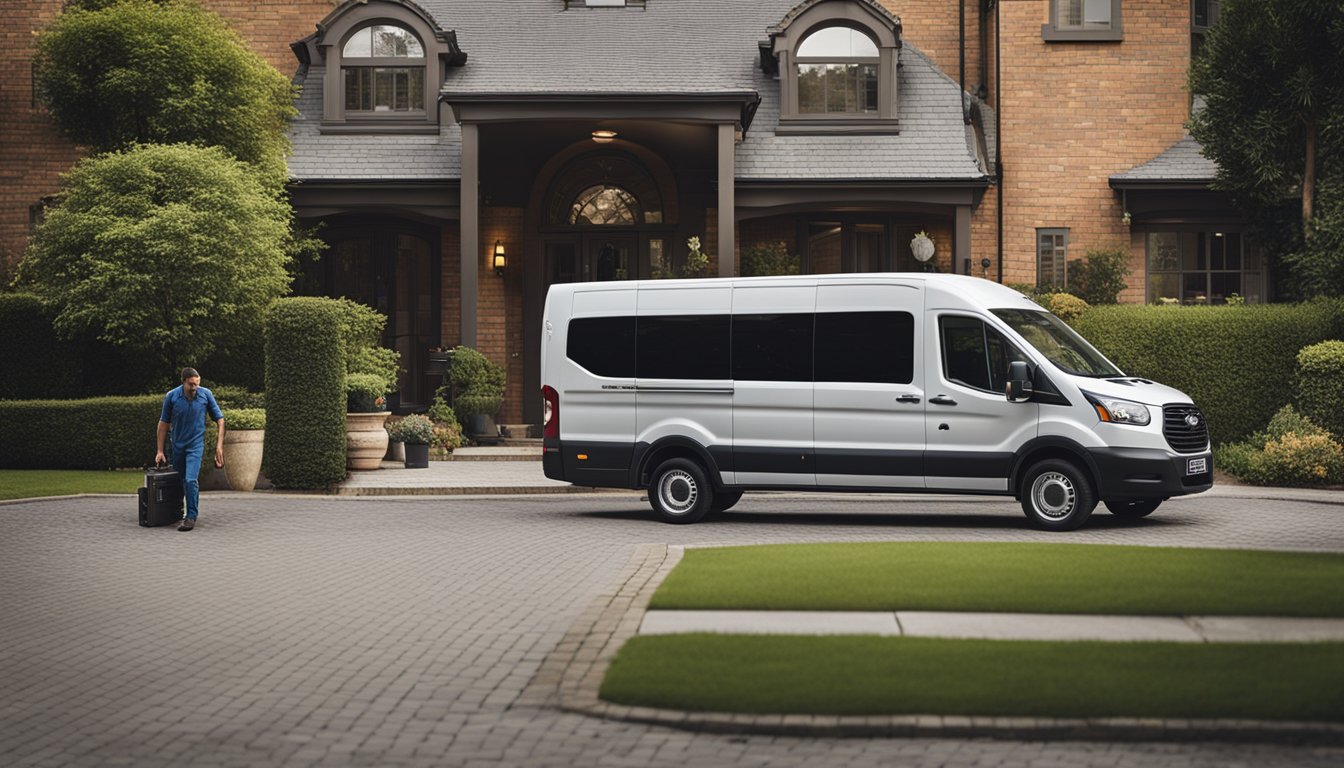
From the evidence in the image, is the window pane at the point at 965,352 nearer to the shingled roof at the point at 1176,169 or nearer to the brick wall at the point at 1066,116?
the brick wall at the point at 1066,116

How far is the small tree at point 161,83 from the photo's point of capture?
24.4 metres

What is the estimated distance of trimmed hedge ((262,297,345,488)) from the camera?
18938 millimetres

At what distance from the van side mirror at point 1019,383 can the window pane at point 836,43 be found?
43.0 ft

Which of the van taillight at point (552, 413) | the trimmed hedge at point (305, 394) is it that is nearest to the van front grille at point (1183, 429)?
the van taillight at point (552, 413)

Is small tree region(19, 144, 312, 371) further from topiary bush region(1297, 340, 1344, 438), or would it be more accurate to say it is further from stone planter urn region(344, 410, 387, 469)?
topiary bush region(1297, 340, 1344, 438)

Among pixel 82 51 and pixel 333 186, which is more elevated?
pixel 82 51

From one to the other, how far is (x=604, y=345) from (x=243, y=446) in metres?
6.28

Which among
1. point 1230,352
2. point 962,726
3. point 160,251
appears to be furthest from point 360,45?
point 962,726

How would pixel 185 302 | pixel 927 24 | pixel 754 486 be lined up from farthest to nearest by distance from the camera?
pixel 927 24
pixel 185 302
pixel 754 486

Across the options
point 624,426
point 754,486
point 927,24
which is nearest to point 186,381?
point 624,426

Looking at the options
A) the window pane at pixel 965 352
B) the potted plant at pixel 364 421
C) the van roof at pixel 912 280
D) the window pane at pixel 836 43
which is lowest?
the potted plant at pixel 364 421

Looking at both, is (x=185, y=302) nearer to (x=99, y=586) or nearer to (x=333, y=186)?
(x=333, y=186)

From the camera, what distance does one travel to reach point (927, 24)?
28.2 meters

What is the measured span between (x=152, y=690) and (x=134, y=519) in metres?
8.92
